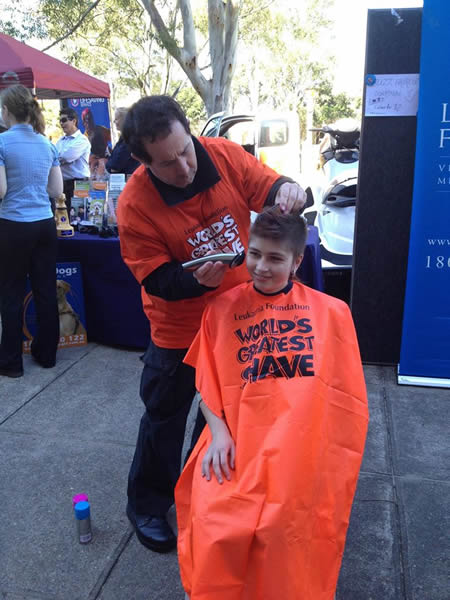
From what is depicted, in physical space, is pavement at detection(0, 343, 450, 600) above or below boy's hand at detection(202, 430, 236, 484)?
below

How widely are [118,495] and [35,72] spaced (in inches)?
207

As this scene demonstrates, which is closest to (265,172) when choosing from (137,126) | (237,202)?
(237,202)

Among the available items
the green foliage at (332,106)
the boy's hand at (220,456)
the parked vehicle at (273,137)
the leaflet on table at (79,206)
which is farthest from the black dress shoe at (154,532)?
the green foliage at (332,106)

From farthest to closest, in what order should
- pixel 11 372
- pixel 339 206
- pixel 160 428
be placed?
pixel 339 206 → pixel 11 372 → pixel 160 428

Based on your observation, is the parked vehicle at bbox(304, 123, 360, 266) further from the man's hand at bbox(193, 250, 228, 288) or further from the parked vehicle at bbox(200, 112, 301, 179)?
the parked vehicle at bbox(200, 112, 301, 179)

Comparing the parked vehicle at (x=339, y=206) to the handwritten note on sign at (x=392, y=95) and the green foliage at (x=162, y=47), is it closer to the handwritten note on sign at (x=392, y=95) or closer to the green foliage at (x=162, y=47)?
the handwritten note on sign at (x=392, y=95)

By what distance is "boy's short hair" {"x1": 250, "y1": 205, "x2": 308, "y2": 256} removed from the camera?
1.78 m

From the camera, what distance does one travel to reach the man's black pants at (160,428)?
2.24m

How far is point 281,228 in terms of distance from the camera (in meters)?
1.78

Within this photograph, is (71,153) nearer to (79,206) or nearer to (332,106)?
(79,206)

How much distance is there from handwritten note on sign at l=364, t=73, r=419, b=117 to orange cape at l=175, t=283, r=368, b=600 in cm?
237

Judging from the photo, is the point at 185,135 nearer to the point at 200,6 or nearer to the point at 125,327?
the point at 125,327

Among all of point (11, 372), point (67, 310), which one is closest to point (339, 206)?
point (67, 310)

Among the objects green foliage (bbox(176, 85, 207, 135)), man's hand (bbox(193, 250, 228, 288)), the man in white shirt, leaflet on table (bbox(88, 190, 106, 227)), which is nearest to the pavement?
man's hand (bbox(193, 250, 228, 288))
